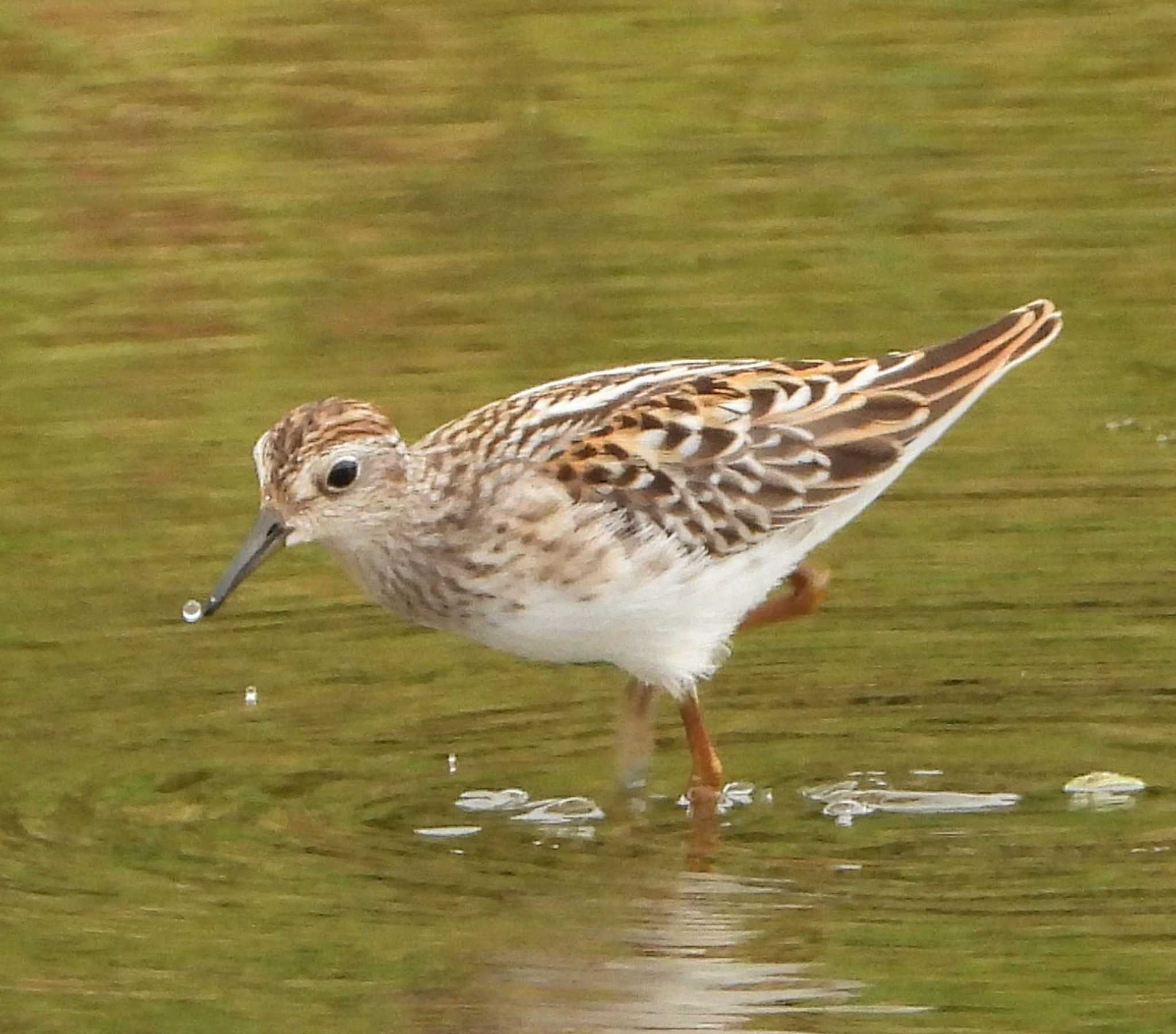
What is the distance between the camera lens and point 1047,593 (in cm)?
1244

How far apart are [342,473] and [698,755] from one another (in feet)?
4.77

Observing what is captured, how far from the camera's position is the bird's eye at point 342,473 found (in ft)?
35.7

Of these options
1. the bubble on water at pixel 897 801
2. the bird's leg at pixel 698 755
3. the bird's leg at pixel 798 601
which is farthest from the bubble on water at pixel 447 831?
the bird's leg at pixel 798 601

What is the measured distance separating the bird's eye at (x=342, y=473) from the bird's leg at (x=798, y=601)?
171cm

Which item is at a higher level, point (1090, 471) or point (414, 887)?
point (1090, 471)

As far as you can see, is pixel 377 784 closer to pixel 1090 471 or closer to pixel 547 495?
pixel 547 495

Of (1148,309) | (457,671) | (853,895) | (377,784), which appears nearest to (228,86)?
(1148,309)

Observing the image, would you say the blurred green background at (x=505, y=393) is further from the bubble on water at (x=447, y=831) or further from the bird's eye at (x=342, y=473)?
the bird's eye at (x=342, y=473)

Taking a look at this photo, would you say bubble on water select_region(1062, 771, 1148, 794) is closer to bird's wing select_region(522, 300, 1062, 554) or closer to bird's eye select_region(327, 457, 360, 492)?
bird's wing select_region(522, 300, 1062, 554)

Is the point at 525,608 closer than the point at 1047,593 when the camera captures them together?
Yes

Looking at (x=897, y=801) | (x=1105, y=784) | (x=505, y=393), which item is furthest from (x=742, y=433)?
(x=505, y=393)

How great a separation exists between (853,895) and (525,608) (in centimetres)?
154

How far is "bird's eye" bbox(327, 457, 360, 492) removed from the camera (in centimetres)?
1088

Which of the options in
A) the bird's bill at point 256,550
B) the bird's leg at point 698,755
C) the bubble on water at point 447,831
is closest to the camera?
the bubble on water at point 447,831
